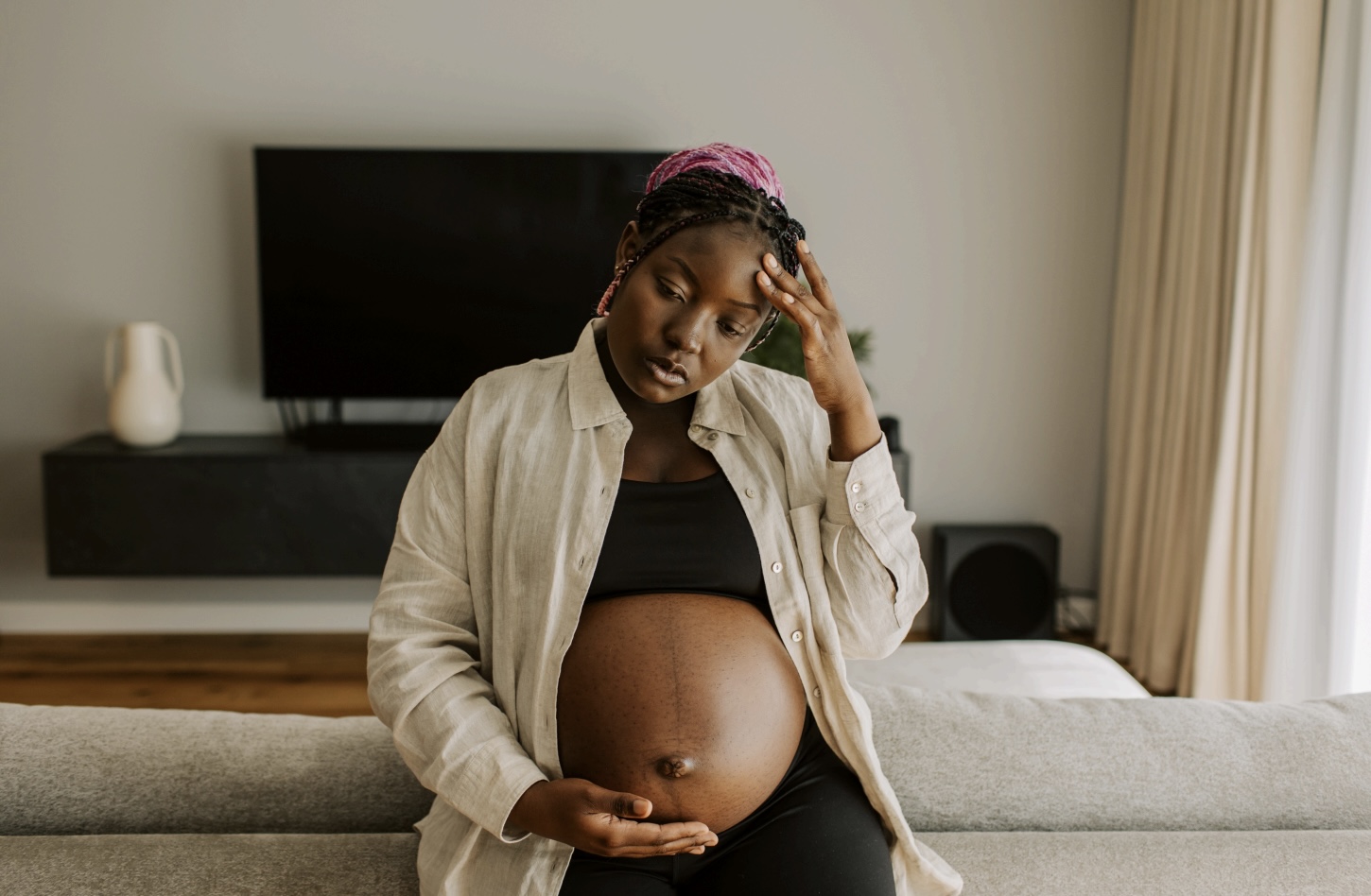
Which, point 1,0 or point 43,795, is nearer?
point 43,795

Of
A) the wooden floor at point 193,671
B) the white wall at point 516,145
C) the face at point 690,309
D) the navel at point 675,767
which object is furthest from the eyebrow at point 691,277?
the white wall at point 516,145

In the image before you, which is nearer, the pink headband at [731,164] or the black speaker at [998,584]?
the pink headband at [731,164]

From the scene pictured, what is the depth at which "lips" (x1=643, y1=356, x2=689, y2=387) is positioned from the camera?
3.30 feet

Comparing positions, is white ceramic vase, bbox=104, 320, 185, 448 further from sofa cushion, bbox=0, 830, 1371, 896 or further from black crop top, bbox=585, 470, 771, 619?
black crop top, bbox=585, 470, 771, 619

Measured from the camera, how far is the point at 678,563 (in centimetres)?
106

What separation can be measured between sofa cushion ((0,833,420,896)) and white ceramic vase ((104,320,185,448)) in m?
2.42

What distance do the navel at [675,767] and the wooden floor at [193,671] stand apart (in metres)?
2.04

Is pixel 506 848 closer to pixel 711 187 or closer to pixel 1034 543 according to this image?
pixel 711 187

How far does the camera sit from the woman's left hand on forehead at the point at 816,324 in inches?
39.1

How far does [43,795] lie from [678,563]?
0.70m

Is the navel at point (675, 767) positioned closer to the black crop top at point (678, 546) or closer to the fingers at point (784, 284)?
the black crop top at point (678, 546)

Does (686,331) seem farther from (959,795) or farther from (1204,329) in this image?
(1204,329)

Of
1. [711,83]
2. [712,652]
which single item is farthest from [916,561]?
[711,83]

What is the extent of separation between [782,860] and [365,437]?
8.64ft
